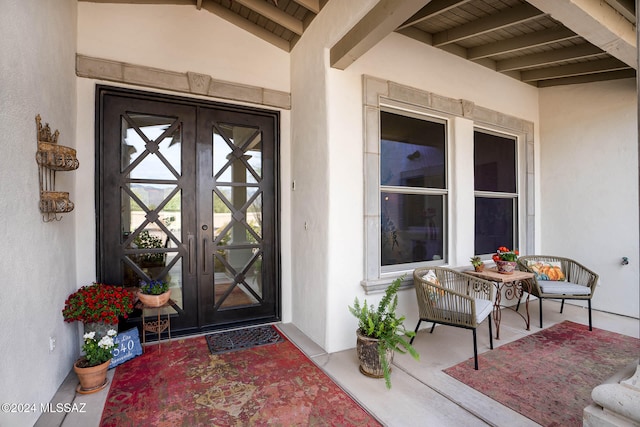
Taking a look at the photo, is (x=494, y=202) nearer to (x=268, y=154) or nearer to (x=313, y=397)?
(x=268, y=154)

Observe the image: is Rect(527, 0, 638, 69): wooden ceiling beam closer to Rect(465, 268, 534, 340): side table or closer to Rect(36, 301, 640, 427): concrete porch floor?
Rect(465, 268, 534, 340): side table

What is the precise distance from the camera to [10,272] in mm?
1737

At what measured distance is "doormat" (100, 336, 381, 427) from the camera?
80.0 inches

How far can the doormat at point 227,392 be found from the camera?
2.03m

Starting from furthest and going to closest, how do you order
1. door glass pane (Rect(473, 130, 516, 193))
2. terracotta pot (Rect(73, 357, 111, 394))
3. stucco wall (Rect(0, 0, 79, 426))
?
door glass pane (Rect(473, 130, 516, 193)) → terracotta pot (Rect(73, 357, 111, 394)) → stucco wall (Rect(0, 0, 79, 426))

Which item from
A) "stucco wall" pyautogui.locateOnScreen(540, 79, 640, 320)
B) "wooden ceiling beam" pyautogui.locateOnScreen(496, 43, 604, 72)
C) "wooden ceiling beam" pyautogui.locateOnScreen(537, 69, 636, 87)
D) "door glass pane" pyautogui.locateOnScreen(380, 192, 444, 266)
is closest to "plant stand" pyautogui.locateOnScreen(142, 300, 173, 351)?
"door glass pane" pyautogui.locateOnScreen(380, 192, 444, 266)

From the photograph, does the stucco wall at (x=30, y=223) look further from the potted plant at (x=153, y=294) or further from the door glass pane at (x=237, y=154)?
the door glass pane at (x=237, y=154)

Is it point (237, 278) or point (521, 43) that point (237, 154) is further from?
point (521, 43)

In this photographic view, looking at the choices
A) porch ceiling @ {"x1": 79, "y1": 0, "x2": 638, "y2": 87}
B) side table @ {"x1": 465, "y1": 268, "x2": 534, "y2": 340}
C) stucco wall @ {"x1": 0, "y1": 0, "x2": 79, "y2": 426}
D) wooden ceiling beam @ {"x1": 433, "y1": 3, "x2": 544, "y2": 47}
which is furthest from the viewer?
side table @ {"x1": 465, "y1": 268, "x2": 534, "y2": 340}

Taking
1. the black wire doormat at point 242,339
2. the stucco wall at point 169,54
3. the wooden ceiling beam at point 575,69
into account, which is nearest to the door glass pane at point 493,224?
the wooden ceiling beam at point 575,69

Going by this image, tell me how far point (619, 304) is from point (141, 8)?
21.6ft

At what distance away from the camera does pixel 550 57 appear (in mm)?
A: 3822

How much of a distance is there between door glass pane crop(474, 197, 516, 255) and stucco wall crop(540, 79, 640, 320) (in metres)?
0.64

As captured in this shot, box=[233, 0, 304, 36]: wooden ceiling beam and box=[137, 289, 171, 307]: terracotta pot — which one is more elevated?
box=[233, 0, 304, 36]: wooden ceiling beam
